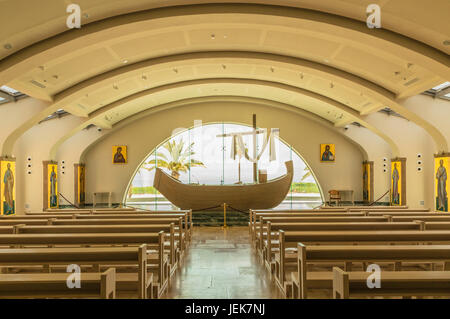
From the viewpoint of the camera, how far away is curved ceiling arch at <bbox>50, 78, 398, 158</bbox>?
13.8m

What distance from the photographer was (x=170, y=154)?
20375 mm

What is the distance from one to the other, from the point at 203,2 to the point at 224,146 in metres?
11.5

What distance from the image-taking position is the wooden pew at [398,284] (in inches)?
81.0

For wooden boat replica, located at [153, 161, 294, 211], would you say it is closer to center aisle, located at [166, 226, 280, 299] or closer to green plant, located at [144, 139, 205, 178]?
green plant, located at [144, 139, 205, 178]

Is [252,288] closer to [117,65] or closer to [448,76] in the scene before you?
A: [448,76]

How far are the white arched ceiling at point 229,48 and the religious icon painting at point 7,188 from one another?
47 centimetres

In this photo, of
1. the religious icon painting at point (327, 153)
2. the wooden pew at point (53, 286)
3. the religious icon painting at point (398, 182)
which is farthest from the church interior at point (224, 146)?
the religious icon painting at point (327, 153)

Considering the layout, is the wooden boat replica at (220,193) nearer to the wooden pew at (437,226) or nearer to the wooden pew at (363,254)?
the wooden pew at (437,226)

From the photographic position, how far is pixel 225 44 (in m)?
9.92

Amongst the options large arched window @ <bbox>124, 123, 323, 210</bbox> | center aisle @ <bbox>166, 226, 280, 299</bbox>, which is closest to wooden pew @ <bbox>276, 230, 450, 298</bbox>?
center aisle @ <bbox>166, 226, 280, 299</bbox>

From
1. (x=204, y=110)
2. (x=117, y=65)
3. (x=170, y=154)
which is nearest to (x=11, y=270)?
(x=117, y=65)

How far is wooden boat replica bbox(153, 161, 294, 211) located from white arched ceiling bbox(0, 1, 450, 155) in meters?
4.08

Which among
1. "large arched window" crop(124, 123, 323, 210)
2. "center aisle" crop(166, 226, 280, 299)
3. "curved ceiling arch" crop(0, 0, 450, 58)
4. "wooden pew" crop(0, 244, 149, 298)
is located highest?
"curved ceiling arch" crop(0, 0, 450, 58)

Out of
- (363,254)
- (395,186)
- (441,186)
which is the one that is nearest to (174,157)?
(395,186)
